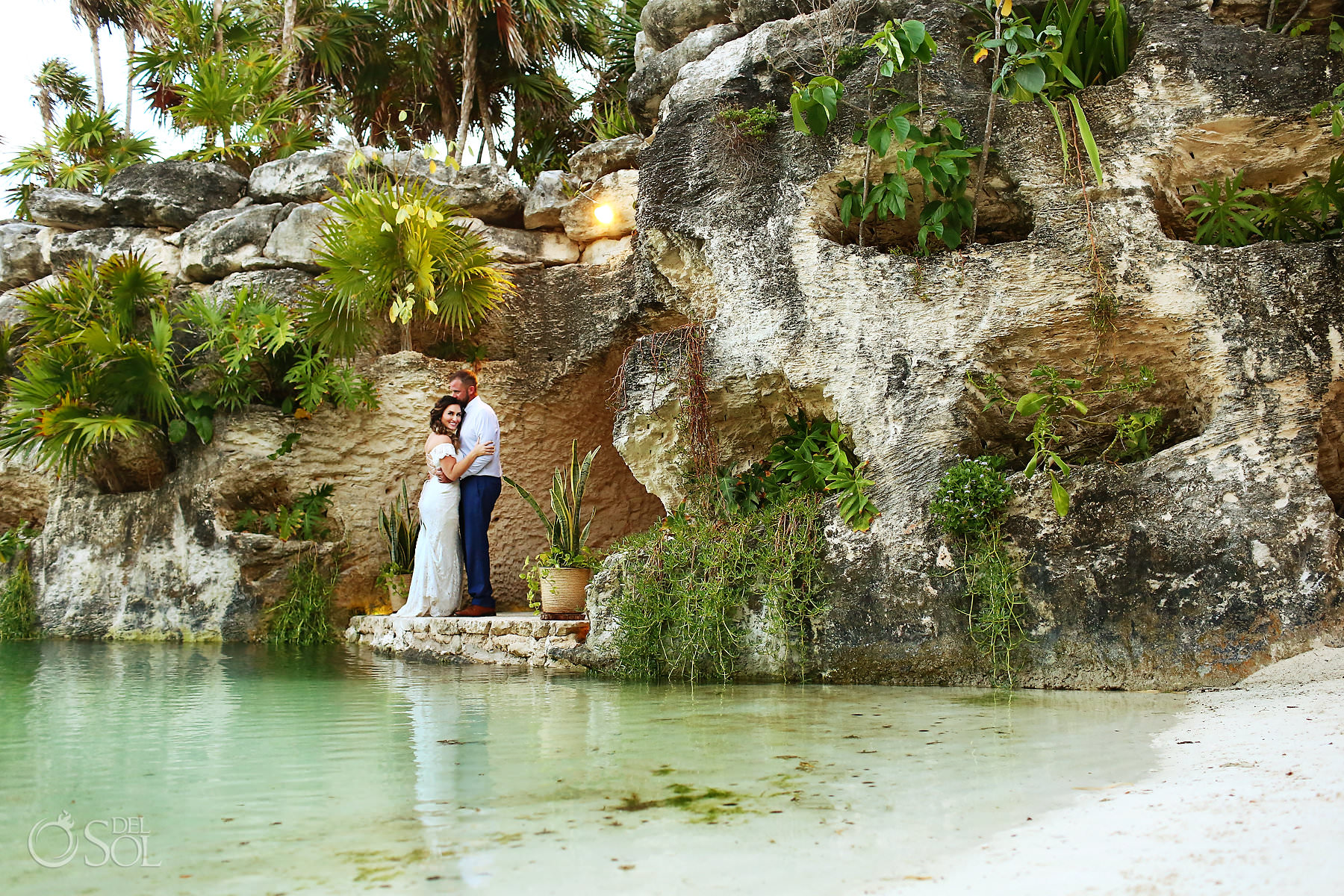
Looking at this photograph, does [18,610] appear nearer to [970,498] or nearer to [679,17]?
[679,17]

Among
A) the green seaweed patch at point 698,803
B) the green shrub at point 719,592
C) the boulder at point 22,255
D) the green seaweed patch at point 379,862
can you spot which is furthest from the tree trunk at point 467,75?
the green seaweed patch at point 379,862

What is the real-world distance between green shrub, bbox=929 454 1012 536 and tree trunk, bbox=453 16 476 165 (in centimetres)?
932

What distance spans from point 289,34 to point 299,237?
5.26 meters

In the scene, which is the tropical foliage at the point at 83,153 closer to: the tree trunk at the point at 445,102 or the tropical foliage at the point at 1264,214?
the tree trunk at the point at 445,102

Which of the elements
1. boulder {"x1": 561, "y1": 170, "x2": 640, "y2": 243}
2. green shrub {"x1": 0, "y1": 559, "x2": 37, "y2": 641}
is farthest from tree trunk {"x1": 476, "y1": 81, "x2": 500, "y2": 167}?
green shrub {"x1": 0, "y1": 559, "x2": 37, "y2": 641}

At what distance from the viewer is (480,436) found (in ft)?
24.6

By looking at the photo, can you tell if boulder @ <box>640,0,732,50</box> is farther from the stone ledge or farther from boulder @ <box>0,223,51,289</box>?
boulder @ <box>0,223,51,289</box>

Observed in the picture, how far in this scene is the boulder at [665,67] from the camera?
824 cm

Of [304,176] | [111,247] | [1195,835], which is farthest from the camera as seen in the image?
[111,247]

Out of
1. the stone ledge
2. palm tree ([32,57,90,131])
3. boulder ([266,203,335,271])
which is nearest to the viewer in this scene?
the stone ledge

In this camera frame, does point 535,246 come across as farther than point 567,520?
Yes

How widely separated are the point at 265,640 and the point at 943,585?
6.39 m

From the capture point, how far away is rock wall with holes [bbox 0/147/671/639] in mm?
8695

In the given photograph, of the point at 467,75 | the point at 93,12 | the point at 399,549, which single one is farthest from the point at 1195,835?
the point at 93,12
